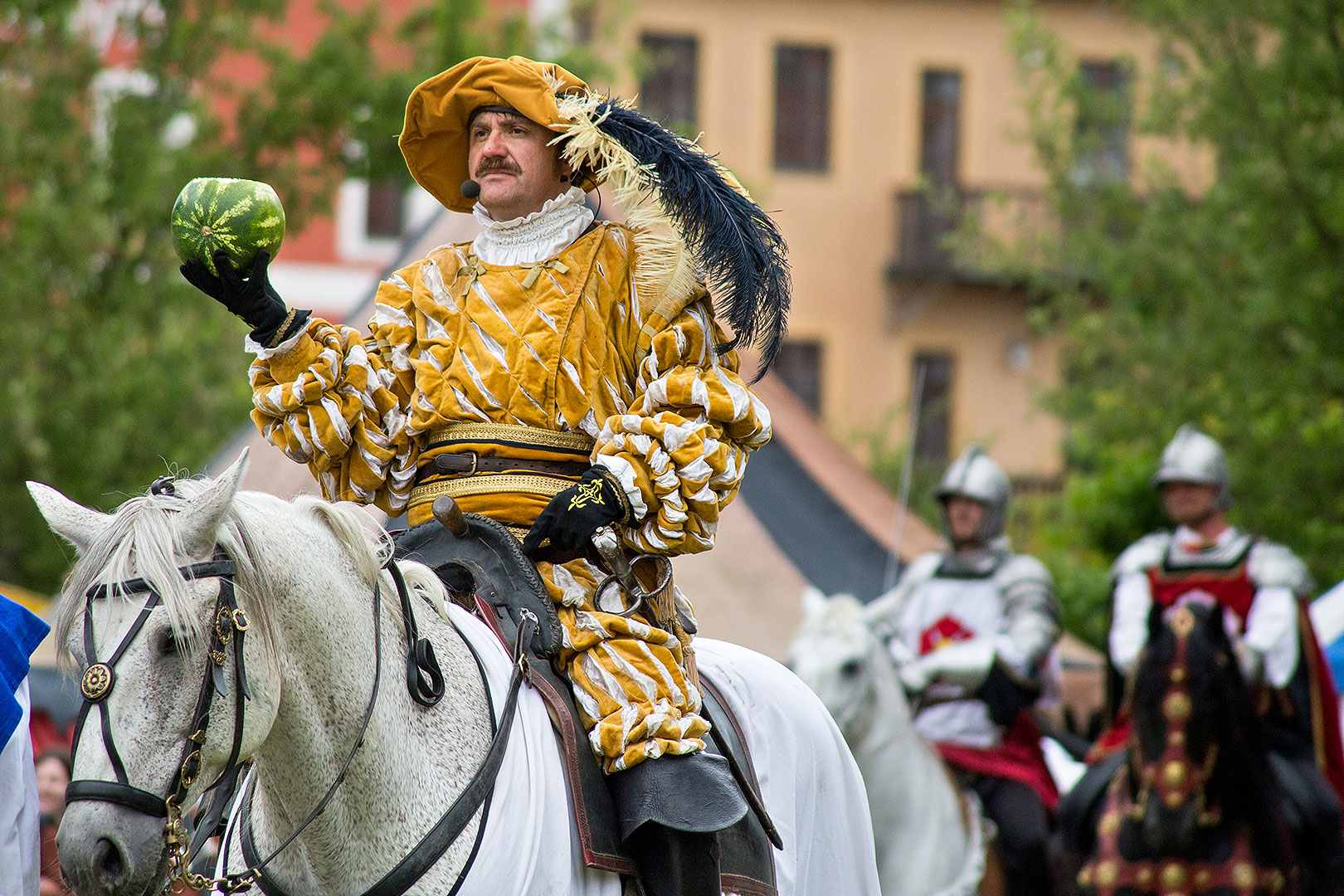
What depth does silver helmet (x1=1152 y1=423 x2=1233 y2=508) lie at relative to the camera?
7258 mm

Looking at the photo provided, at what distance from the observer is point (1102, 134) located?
45.8ft

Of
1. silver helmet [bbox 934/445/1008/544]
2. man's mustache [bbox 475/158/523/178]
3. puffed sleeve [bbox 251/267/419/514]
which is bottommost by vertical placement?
silver helmet [bbox 934/445/1008/544]

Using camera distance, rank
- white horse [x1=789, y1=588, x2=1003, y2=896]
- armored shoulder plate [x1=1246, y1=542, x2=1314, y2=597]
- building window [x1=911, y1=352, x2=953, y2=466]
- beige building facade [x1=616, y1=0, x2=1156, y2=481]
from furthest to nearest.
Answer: building window [x1=911, y1=352, x2=953, y2=466] → beige building facade [x1=616, y1=0, x2=1156, y2=481] → armored shoulder plate [x1=1246, y1=542, x2=1314, y2=597] → white horse [x1=789, y1=588, x2=1003, y2=896]

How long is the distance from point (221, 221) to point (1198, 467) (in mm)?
5441

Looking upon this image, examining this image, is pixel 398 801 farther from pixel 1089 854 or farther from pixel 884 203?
pixel 884 203

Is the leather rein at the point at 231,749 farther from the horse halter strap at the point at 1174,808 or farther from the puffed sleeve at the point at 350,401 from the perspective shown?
the horse halter strap at the point at 1174,808

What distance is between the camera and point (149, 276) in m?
12.1

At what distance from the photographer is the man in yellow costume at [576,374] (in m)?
3.04

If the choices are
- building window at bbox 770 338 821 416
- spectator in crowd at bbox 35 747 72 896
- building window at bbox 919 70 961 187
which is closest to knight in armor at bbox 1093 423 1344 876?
spectator in crowd at bbox 35 747 72 896

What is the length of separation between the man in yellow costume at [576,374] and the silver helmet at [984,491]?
13.9 feet

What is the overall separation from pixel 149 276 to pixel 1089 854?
8533mm

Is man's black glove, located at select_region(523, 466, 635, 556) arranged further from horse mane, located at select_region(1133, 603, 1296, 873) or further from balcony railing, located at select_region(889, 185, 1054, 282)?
balcony railing, located at select_region(889, 185, 1054, 282)

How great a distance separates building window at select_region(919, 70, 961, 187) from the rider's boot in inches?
735

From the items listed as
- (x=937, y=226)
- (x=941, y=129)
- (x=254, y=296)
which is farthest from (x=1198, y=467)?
(x=941, y=129)
